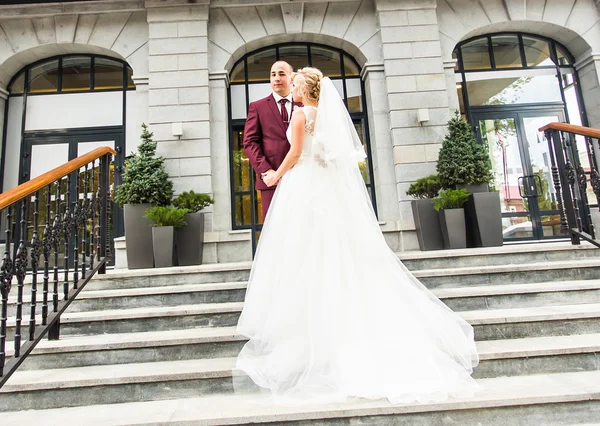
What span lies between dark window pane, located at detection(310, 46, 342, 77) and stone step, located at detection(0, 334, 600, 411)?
5.89 metres

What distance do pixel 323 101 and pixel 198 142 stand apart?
12.7 feet

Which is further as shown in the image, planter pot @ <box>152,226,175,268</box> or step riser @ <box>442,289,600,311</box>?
planter pot @ <box>152,226,175,268</box>

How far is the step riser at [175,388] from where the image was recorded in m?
2.35

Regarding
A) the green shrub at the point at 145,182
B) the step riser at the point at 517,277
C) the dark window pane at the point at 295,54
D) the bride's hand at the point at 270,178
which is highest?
the dark window pane at the point at 295,54

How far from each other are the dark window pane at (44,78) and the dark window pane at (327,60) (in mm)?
4734

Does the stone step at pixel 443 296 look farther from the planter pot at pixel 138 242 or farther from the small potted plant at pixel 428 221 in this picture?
the small potted plant at pixel 428 221

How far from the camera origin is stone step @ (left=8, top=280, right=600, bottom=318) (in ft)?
10.5

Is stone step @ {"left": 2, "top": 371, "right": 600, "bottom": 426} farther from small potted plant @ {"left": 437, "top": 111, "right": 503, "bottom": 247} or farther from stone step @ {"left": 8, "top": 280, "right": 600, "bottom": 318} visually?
small potted plant @ {"left": 437, "top": 111, "right": 503, "bottom": 247}

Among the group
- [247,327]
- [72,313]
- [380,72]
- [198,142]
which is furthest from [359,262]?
[380,72]

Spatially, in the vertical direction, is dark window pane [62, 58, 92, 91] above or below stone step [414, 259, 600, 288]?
above

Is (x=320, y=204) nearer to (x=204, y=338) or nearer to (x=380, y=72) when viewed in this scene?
(x=204, y=338)

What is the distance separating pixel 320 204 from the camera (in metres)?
2.74

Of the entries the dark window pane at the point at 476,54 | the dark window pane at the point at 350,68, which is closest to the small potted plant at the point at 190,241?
the dark window pane at the point at 350,68

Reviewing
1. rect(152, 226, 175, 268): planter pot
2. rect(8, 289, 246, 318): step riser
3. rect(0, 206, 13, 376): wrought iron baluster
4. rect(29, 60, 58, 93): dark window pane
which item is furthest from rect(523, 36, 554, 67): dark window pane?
rect(29, 60, 58, 93): dark window pane
